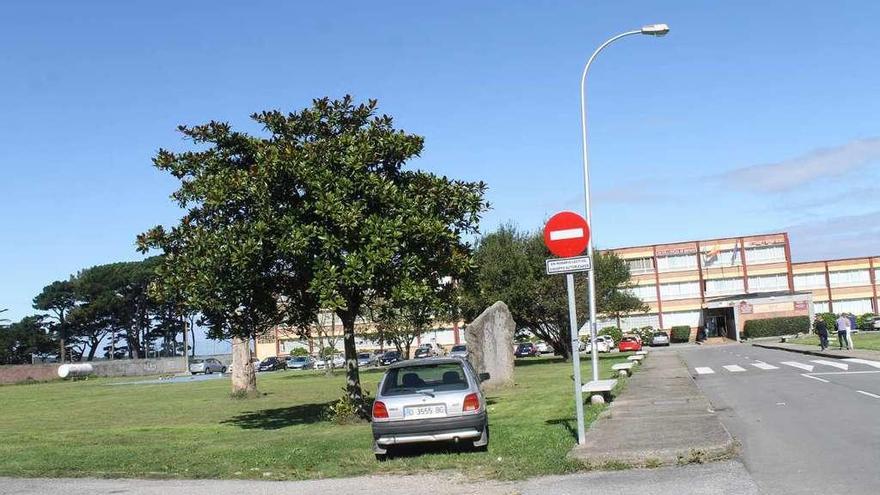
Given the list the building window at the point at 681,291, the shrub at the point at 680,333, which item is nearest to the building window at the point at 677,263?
the building window at the point at 681,291

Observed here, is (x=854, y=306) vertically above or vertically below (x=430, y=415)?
above

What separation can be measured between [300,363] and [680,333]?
41.8m

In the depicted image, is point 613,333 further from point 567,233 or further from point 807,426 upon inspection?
point 567,233

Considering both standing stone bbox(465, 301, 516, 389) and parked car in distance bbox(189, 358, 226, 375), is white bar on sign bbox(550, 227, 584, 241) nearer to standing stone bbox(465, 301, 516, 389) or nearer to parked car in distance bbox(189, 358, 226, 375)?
standing stone bbox(465, 301, 516, 389)

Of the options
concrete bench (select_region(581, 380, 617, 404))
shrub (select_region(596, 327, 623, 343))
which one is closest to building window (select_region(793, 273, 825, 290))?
shrub (select_region(596, 327, 623, 343))

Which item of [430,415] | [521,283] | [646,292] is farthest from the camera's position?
[646,292]

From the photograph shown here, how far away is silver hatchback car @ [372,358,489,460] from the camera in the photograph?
1061 cm

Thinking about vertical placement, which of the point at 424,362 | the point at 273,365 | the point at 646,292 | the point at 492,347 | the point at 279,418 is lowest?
the point at 273,365

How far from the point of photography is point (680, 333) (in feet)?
289

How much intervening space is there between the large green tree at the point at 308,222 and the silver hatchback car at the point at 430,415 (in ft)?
12.4

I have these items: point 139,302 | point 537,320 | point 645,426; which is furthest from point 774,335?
point 139,302

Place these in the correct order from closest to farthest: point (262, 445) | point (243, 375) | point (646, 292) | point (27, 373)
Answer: point (262, 445) → point (243, 375) → point (27, 373) → point (646, 292)

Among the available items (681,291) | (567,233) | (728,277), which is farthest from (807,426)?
(728,277)

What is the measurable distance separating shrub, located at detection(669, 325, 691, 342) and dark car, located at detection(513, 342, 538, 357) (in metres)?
20.5
